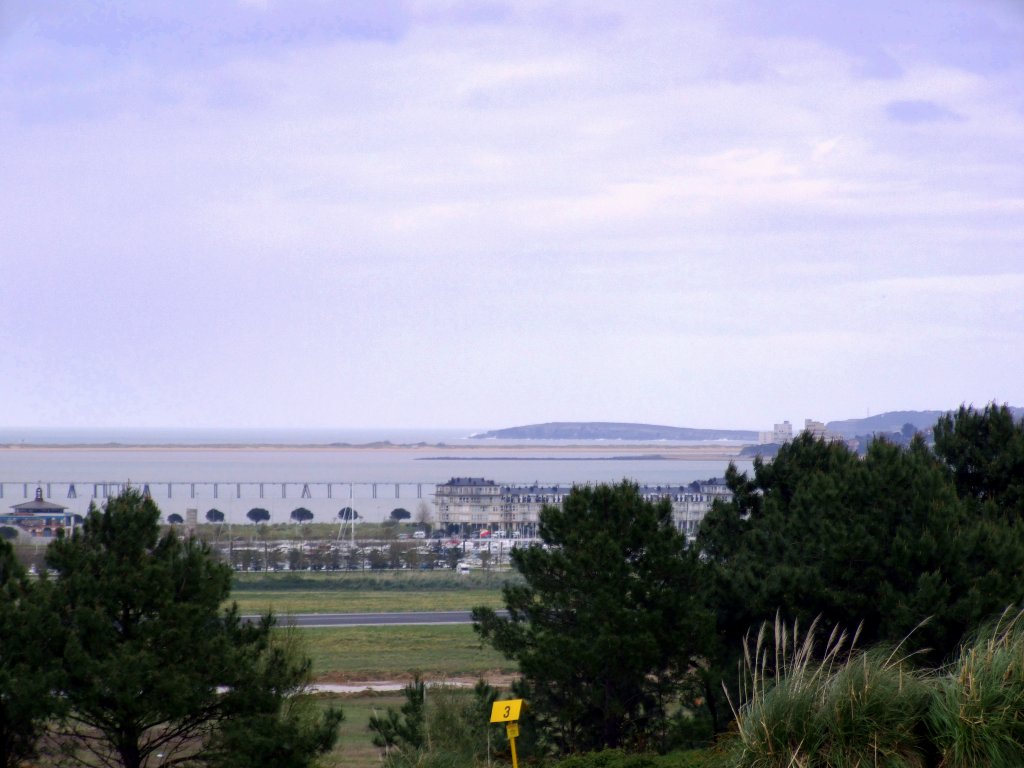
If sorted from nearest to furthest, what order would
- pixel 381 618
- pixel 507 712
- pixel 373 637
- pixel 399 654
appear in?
1. pixel 507 712
2. pixel 399 654
3. pixel 373 637
4. pixel 381 618

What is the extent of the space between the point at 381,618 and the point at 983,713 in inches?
1308

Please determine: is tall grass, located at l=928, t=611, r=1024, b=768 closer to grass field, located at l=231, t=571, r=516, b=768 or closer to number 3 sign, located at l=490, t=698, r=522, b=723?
number 3 sign, located at l=490, t=698, r=522, b=723

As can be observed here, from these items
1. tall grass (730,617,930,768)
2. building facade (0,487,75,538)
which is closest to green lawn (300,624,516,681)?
tall grass (730,617,930,768)

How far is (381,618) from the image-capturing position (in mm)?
38438

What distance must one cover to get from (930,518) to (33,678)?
11.2 m

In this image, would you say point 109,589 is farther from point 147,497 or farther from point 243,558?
point 243,558

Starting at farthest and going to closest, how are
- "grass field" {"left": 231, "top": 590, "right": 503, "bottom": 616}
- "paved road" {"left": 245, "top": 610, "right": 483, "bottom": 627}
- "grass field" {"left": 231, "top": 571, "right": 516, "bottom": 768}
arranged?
"grass field" {"left": 231, "top": 590, "right": 503, "bottom": 616} < "paved road" {"left": 245, "top": 610, "right": 483, "bottom": 627} < "grass field" {"left": 231, "top": 571, "right": 516, "bottom": 768}

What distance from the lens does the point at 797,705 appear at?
6.83 metres

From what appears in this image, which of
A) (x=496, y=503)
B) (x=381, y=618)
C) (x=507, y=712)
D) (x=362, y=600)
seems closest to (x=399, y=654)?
(x=381, y=618)

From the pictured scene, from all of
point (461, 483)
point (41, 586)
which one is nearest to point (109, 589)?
point (41, 586)

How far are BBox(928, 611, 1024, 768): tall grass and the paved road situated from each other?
3051 centimetres

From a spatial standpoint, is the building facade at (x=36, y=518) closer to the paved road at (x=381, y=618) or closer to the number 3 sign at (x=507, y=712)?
the paved road at (x=381, y=618)

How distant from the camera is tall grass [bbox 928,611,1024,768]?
6496mm

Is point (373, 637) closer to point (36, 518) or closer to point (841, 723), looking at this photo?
point (841, 723)
